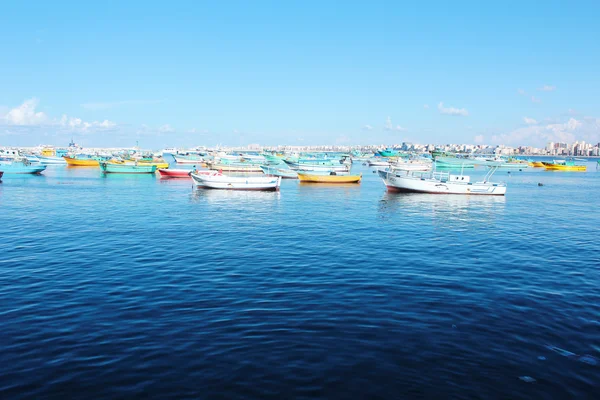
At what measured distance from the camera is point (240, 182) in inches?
2357

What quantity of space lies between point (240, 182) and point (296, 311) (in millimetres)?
45958

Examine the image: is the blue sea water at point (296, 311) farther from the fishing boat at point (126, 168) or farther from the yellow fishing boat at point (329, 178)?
the fishing boat at point (126, 168)

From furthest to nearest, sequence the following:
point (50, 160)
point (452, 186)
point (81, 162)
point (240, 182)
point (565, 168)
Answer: point (565, 168), point (50, 160), point (81, 162), point (240, 182), point (452, 186)

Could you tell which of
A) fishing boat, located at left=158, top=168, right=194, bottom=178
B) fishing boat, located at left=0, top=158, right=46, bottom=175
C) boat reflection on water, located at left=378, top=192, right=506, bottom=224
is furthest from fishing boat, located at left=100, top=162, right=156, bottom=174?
boat reflection on water, located at left=378, top=192, right=506, bottom=224

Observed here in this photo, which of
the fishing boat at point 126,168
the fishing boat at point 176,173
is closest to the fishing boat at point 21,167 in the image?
the fishing boat at point 126,168

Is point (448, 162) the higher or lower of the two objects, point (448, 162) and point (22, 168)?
the higher

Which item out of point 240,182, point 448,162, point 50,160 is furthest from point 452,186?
point 50,160

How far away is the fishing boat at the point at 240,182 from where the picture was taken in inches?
2352

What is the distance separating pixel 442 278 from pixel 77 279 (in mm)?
15831

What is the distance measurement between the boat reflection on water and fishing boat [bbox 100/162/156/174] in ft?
186

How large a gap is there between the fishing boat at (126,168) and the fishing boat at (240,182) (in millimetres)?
38160

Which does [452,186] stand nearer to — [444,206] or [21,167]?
[444,206]

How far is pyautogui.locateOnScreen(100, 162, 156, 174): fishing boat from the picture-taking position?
92.9 m

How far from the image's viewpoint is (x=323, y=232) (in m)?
30.9
